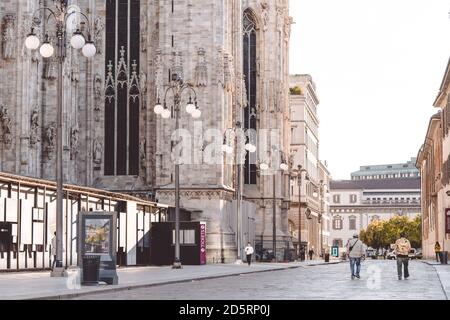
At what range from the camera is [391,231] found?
560 feet

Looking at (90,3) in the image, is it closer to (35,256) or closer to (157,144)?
(157,144)

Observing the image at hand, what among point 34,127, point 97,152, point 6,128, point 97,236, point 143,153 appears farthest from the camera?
point 97,152

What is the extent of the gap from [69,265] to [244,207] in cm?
2307

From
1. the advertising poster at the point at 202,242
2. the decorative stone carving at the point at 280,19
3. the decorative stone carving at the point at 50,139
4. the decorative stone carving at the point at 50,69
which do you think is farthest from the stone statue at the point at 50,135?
the decorative stone carving at the point at 280,19

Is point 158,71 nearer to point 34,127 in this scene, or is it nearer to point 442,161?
point 34,127

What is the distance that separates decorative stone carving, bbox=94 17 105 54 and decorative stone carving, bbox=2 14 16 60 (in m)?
10.9

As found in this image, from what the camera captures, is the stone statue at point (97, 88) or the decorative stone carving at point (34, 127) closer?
the decorative stone carving at point (34, 127)

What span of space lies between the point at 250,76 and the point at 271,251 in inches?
594

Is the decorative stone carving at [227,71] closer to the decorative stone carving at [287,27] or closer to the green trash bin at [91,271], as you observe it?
the decorative stone carving at [287,27]

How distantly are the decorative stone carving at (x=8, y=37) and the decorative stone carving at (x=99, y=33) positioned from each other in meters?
10.9

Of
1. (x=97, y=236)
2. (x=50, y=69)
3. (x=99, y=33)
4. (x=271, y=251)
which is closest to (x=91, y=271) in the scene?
(x=97, y=236)

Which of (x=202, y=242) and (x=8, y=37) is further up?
(x=8, y=37)

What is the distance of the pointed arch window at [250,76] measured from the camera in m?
84.6

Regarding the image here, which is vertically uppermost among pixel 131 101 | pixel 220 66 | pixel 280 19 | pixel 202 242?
pixel 280 19
